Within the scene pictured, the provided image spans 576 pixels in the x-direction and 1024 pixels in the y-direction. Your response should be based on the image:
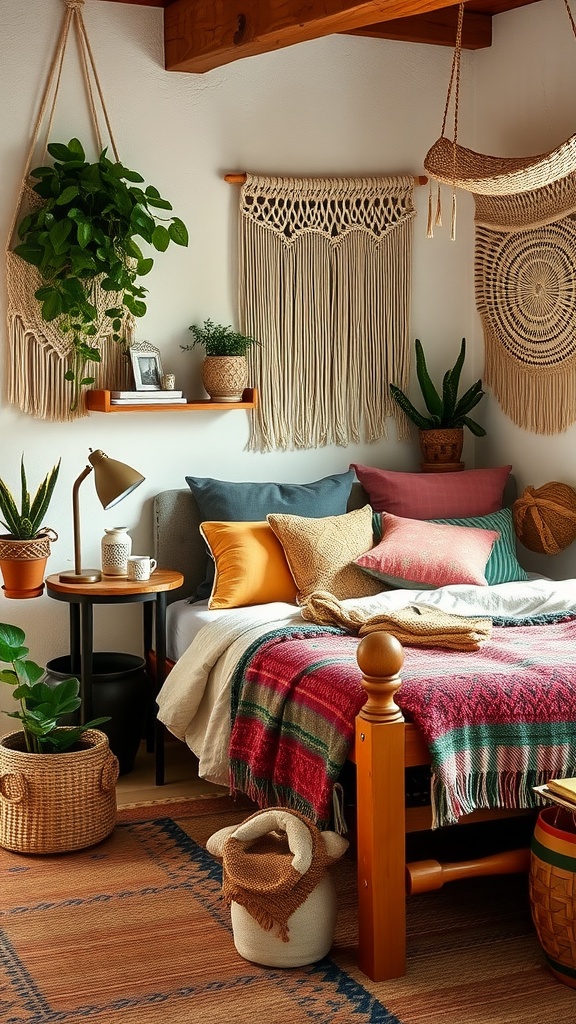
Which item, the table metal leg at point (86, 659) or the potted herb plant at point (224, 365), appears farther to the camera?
the potted herb plant at point (224, 365)

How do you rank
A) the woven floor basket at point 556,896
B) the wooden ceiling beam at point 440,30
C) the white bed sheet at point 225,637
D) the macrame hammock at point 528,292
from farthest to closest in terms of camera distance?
the wooden ceiling beam at point 440,30, the macrame hammock at point 528,292, the white bed sheet at point 225,637, the woven floor basket at point 556,896

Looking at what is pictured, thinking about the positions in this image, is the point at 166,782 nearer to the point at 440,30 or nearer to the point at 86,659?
the point at 86,659

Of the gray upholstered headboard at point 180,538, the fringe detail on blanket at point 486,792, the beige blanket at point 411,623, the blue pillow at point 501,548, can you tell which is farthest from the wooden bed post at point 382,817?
the gray upholstered headboard at point 180,538

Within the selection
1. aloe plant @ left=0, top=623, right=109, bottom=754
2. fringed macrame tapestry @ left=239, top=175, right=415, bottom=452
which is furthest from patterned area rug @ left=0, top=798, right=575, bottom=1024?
fringed macrame tapestry @ left=239, top=175, right=415, bottom=452

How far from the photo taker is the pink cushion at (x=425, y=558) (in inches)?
159

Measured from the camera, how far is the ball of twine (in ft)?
14.5

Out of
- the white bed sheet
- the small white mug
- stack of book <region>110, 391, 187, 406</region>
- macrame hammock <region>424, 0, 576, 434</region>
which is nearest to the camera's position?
the white bed sheet

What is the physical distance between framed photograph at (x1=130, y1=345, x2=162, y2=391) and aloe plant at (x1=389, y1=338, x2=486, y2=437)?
104 cm

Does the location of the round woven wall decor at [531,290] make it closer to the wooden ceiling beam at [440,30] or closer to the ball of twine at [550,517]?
the ball of twine at [550,517]

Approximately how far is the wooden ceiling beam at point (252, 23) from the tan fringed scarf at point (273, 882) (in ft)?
7.09

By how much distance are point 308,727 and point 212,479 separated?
5.09 feet

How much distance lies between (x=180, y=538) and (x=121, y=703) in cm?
72

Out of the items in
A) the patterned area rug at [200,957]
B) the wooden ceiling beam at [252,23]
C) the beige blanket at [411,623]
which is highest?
the wooden ceiling beam at [252,23]

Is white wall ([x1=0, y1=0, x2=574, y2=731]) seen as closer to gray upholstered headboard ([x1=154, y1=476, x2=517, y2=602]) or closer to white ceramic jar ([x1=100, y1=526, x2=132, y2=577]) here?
gray upholstered headboard ([x1=154, y1=476, x2=517, y2=602])
